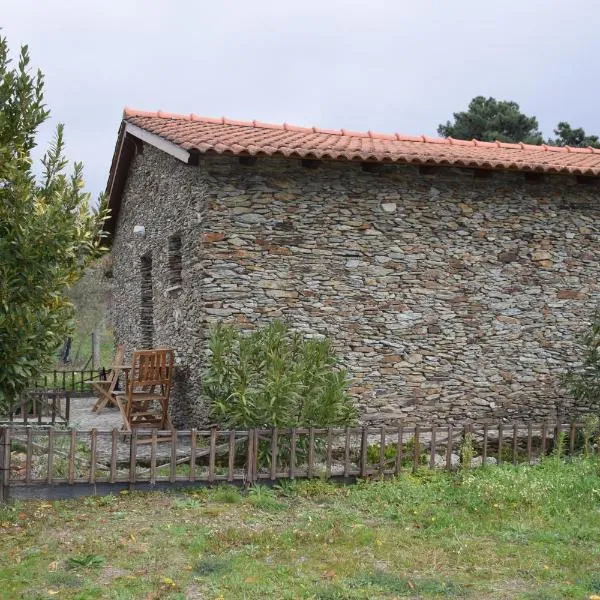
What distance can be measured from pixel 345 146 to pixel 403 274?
171 centimetres

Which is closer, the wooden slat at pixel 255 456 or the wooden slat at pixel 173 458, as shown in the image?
the wooden slat at pixel 173 458

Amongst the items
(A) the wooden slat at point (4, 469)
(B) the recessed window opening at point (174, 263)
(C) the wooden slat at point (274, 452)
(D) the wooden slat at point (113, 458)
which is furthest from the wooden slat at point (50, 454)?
(B) the recessed window opening at point (174, 263)

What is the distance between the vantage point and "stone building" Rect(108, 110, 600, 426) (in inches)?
340

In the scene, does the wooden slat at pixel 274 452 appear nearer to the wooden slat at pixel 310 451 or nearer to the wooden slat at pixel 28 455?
the wooden slat at pixel 310 451

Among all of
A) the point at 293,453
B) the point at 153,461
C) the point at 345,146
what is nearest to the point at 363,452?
the point at 293,453

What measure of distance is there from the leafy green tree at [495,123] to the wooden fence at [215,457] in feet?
64.1

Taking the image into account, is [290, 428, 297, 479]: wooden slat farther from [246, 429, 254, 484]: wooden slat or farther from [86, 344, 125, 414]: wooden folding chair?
[86, 344, 125, 414]: wooden folding chair

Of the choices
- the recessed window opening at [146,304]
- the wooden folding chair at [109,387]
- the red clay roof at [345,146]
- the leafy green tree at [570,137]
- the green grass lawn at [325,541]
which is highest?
the leafy green tree at [570,137]

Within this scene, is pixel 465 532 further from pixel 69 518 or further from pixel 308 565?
pixel 69 518

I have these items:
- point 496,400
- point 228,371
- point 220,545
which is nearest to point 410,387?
point 496,400

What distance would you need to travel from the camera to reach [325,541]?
553 cm

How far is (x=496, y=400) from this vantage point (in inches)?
373

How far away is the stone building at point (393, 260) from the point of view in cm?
862

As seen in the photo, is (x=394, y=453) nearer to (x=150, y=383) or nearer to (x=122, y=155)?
(x=150, y=383)
